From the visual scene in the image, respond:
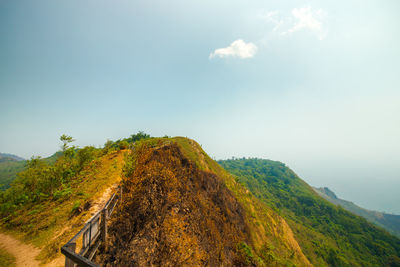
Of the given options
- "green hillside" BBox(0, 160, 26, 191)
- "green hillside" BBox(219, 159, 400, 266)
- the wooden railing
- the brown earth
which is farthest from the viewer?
"green hillside" BBox(0, 160, 26, 191)

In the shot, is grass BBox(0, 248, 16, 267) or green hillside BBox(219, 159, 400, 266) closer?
grass BBox(0, 248, 16, 267)

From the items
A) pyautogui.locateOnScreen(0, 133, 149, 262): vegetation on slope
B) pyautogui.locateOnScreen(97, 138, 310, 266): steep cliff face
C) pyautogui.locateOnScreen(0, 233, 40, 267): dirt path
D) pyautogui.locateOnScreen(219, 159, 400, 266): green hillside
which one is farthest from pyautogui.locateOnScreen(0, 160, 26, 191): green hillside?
pyautogui.locateOnScreen(219, 159, 400, 266): green hillside

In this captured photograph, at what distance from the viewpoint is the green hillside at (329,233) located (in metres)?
61.8

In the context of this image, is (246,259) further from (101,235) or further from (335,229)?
(335,229)

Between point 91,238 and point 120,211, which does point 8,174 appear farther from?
point 91,238

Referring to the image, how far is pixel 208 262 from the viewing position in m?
Answer: 9.48

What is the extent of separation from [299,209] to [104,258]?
14129cm

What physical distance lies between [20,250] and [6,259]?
359 mm

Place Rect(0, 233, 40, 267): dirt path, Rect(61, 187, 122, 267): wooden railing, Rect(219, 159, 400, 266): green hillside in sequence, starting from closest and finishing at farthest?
Rect(61, 187, 122, 267): wooden railing
Rect(0, 233, 40, 267): dirt path
Rect(219, 159, 400, 266): green hillside

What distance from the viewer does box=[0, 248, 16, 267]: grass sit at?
540 cm

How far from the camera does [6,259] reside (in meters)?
5.57

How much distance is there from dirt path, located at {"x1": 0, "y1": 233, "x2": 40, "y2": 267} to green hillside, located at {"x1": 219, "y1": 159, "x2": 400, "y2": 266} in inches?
2902

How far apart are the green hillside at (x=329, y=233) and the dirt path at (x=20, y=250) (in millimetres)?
73699

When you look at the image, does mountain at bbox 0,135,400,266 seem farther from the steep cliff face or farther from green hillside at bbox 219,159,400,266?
green hillside at bbox 219,159,400,266
